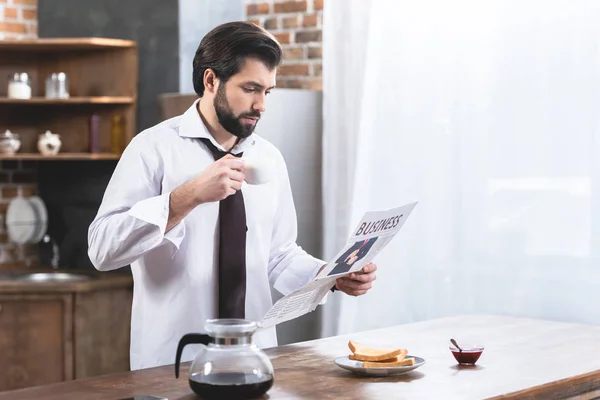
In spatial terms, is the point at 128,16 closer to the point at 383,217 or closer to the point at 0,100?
the point at 0,100

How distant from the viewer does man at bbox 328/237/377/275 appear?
2467 millimetres

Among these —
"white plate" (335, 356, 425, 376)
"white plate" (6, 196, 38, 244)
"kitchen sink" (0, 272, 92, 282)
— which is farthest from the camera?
"white plate" (6, 196, 38, 244)

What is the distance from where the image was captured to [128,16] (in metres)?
4.95

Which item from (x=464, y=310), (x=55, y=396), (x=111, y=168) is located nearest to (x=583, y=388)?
(x=55, y=396)

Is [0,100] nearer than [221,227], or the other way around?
[221,227]

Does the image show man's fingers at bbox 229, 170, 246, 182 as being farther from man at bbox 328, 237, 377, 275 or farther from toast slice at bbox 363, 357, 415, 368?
toast slice at bbox 363, 357, 415, 368

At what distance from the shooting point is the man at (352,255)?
2.47 m

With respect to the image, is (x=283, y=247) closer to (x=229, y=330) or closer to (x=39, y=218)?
(x=229, y=330)

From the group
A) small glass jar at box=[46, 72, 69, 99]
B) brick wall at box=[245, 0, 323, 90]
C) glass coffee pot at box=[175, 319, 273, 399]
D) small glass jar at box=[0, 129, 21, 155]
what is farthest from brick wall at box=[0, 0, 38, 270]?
glass coffee pot at box=[175, 319, 273, 399]

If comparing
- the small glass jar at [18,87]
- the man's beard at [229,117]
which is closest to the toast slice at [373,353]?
the man's beard at [229,117]

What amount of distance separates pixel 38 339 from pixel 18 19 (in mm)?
1897

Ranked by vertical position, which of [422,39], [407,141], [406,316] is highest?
[422,39]

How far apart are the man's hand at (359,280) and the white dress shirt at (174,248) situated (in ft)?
0.73

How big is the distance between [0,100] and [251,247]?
8.33ft
